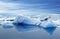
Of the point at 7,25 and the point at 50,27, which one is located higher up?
the point at 7,25

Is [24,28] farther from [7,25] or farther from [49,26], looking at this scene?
[49,26]

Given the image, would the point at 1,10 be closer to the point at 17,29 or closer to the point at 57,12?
the point at 57,12

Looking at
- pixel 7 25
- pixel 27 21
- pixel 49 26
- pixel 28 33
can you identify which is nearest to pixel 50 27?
pixel 49 26

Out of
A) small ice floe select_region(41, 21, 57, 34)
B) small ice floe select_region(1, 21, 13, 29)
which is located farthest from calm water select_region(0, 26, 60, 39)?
small ice floe select_region(1, 21, 13, 29)

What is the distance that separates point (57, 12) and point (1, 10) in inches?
79.4

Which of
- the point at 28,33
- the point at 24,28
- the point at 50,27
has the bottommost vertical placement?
the point at 28,33

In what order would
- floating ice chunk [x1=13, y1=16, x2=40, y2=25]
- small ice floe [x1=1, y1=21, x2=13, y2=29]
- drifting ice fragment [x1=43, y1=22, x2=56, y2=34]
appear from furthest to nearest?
floating ice chunk [x1=13, y1=16, x2=40, y2=25] → small ice floe [x1=1, y1=21, x2=13, y2=29] → drifting ice fragment [x1=43, y1=22, x2=56, y2=34]

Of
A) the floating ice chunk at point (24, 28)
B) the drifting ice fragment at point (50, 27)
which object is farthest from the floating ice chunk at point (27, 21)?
the drifting ice fragment at point (50, 27)

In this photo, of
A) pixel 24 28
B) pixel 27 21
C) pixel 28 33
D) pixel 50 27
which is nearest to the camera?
pixel 28 33

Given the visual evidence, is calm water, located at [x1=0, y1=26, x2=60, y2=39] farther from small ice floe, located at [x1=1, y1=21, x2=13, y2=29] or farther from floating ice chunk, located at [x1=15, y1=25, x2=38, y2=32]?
small ice floe, located at [x1=1, y1=21, x2=13, y2=29]

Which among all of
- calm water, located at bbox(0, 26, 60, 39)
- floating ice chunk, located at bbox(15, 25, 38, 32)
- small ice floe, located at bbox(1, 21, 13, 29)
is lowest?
calm water, located at bbox(0, 26, 60, 39)

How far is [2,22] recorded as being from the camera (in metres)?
6.14

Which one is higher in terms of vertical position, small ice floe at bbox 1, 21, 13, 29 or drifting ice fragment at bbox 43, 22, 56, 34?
small ice floe at bbox 1, 21, 13, 29

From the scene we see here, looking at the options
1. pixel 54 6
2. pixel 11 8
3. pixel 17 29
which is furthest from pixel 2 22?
pixel 54 6
